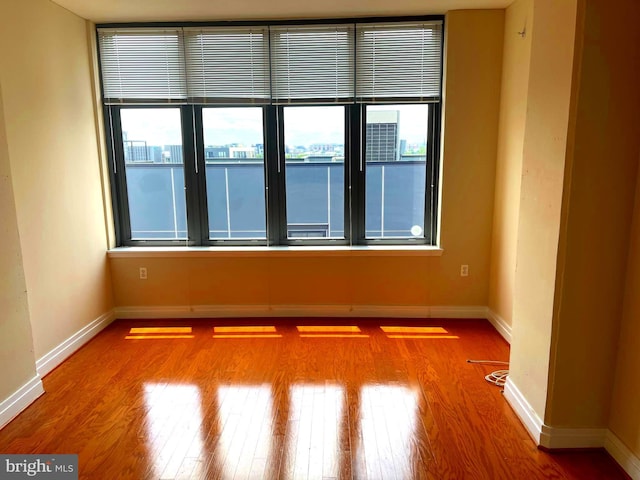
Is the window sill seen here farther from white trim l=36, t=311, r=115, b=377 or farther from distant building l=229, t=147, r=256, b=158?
distant building l=229, t=147, r=256, b=158

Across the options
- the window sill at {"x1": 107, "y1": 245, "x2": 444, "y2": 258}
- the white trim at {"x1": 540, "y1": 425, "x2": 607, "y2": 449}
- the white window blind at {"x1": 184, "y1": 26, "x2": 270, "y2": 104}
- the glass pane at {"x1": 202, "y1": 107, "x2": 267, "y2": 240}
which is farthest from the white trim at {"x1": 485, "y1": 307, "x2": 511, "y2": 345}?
the white window blind at {"x1": 184, "y1": 26, "x2": 270, "y2": 104}

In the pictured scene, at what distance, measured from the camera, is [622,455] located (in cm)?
194

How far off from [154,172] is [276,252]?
1341 mm

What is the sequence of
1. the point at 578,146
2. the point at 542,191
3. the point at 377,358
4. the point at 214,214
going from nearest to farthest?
the point at 578,146 → the point at 542,191 → the point at 377,358 → the point at 214,214

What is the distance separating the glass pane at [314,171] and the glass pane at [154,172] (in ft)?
3.29

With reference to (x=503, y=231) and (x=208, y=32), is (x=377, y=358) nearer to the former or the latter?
(x=503, y=231)

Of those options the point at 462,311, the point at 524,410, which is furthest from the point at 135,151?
the point at 524,410

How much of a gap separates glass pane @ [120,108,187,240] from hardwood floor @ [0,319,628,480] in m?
1.00

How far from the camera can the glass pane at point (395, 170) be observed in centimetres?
369

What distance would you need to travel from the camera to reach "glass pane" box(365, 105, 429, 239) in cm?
369

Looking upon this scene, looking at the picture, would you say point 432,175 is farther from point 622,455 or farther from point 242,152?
point 622,455

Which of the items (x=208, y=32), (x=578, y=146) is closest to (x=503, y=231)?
(x=578, y=146)

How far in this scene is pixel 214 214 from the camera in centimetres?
392

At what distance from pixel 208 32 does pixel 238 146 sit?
0.96m
